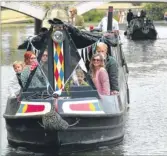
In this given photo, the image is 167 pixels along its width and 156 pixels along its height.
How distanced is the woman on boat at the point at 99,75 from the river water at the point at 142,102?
86 cm

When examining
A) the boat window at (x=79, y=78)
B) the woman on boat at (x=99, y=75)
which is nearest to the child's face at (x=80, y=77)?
the boat window at (x=79, y=78)

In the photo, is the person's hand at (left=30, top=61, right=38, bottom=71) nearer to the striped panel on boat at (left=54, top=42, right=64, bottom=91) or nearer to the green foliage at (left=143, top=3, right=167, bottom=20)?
the striped panel on boat at (left=54, top=42, right=64, bottom=91)

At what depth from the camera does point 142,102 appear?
704 inches

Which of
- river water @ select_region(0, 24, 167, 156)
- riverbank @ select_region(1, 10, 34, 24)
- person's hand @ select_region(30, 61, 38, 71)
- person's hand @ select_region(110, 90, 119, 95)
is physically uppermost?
person's hand @ select_region(30, 61, 38, 71)

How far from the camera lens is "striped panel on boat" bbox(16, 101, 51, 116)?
40.3ft

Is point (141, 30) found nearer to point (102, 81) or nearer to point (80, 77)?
point (102, 81)

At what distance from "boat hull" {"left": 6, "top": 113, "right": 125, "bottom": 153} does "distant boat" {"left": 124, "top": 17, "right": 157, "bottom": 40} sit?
2579 centimetres

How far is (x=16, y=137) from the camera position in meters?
12.8

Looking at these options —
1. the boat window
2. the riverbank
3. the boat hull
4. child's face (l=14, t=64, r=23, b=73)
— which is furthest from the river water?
the riverbank

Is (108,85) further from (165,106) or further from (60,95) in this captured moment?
(165,106)

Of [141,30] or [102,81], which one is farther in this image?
[141,30]

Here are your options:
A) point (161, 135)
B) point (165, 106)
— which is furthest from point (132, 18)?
point (161, 135)

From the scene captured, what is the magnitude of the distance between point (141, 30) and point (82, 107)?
26.6m

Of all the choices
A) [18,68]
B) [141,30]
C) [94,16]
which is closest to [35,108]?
[18,68]
